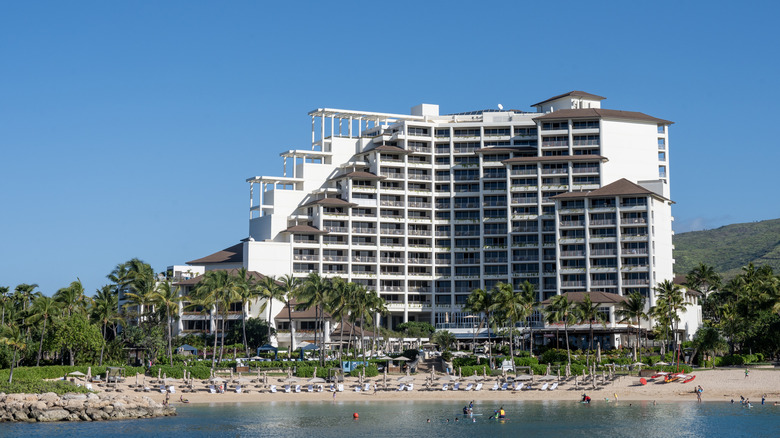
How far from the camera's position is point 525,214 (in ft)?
500

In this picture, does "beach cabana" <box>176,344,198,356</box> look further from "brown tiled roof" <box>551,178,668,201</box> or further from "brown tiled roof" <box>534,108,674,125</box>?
"brown tiled roof" <box>534,108,674,125</box>

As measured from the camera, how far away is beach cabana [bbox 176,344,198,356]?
115m

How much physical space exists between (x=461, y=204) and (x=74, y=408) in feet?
292

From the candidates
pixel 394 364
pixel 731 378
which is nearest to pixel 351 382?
pixel 394 364

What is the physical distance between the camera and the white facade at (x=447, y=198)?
150625 mm

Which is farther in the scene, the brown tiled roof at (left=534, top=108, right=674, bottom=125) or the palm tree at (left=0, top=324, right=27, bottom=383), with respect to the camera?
the brown tiled roof at (left=534, top=108, right=674, bottom=125)

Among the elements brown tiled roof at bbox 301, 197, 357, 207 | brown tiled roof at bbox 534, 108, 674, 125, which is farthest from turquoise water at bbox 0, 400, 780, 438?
brown tiled roof at bbox 534, 108, 674, 125

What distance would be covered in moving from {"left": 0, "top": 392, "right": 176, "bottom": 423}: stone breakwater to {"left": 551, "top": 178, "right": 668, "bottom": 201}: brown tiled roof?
258 feet

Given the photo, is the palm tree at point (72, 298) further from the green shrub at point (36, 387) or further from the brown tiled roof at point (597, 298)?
the brown tiled roof at point (597, 298)

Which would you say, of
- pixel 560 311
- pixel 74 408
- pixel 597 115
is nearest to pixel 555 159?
pixel 597 115

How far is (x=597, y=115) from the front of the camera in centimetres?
15188

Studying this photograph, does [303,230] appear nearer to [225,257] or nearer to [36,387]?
[225,257]

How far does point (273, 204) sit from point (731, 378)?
80964 mm

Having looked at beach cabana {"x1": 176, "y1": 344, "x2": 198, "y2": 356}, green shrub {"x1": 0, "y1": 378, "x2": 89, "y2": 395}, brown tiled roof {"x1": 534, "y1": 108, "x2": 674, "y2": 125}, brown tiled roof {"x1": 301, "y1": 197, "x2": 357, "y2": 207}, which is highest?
brown tiled roof {"x1": 534, "y1": 108, "x2": 674, "y2": 125}
